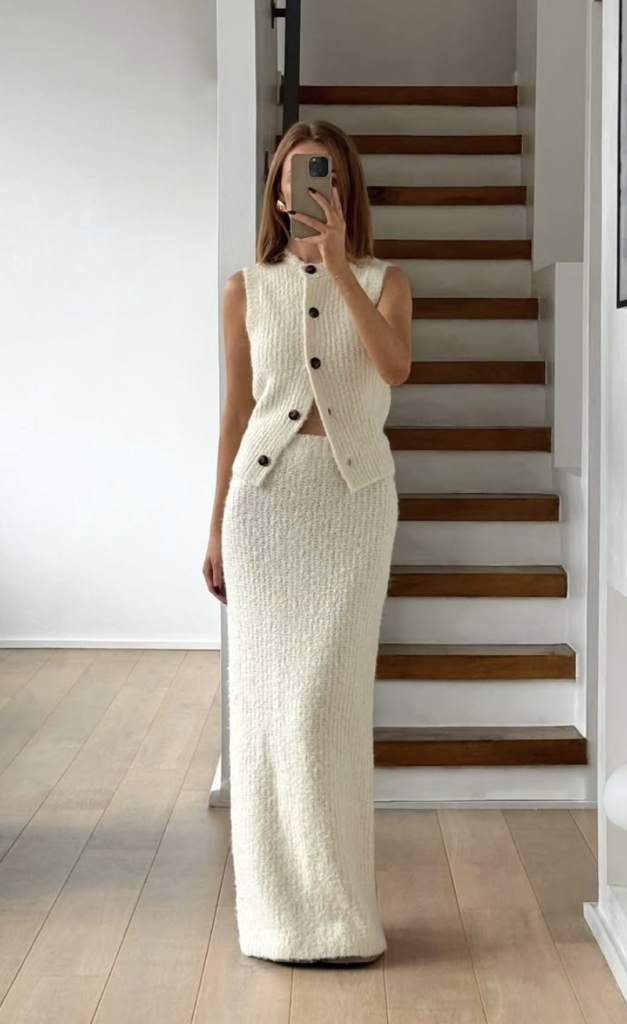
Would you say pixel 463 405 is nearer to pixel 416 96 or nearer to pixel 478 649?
pixel 478 649

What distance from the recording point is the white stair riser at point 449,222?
219 inches

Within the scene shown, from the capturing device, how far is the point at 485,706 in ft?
13.0

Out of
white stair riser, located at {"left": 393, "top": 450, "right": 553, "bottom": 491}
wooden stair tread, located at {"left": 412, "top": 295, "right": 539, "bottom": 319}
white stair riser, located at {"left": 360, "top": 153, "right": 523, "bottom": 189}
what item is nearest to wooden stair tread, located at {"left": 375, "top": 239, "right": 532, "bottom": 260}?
wooden stair tread, located at {"left": 412, "top": 295, "right": 539, "bottom": 319}

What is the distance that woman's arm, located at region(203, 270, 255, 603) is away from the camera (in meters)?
2.74

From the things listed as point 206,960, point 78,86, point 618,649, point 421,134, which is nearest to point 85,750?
point 206,960

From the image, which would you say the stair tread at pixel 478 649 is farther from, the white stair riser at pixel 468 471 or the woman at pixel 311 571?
the woman at pixel 311 571

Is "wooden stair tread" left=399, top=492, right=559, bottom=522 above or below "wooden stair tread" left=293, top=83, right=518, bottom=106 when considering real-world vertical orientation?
below

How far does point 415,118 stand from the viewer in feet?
20.2

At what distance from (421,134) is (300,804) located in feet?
13.9

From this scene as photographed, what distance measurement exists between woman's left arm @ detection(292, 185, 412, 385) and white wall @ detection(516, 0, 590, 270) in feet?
8.74

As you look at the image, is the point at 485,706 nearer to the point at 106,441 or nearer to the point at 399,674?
the point at 399,674

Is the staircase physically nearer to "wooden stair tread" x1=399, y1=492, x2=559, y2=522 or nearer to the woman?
"wooden stair tread" x1=399, y1=492, x2=559, y2=522


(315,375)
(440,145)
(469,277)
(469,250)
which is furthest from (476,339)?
(315,375)

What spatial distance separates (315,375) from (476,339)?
2.57 metres
